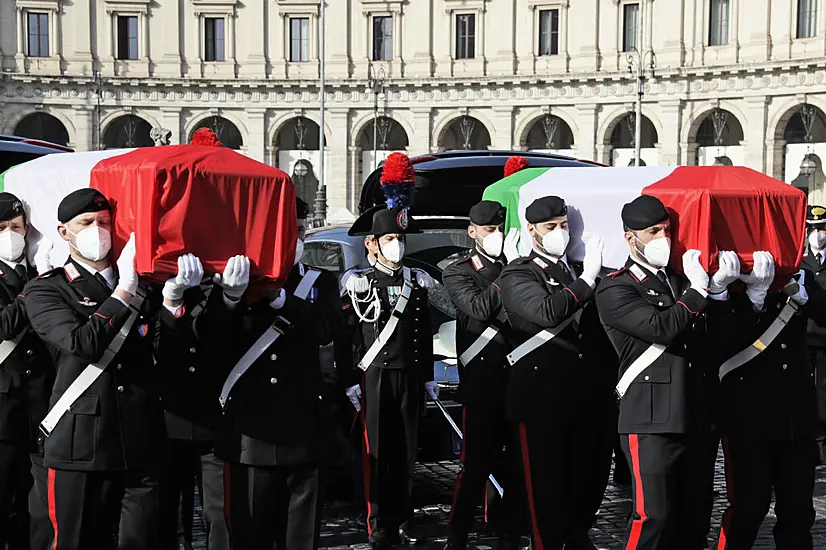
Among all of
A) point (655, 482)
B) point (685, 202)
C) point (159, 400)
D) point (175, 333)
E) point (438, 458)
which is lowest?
point (438, 458)

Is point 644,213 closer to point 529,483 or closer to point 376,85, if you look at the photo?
point 529,483

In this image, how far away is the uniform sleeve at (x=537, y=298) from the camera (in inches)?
207

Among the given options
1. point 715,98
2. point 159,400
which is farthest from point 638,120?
point 159,400

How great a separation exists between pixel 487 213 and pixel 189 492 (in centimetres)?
219

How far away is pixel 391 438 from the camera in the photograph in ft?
21.8

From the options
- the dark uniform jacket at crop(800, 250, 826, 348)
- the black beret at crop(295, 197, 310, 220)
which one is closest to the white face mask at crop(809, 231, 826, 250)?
the dark uniform jacket at crop(800, 250, 826, 348)

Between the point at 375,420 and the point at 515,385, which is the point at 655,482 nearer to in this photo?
the point at 515,385

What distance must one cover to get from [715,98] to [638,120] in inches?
211

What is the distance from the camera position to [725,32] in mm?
40906

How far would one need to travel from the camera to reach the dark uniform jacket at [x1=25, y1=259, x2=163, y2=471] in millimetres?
4625

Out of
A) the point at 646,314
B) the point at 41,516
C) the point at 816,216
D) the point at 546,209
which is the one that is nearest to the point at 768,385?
A: the point at 646,314


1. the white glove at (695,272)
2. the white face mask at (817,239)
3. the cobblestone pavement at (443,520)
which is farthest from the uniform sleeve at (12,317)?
the white face mask at (817,239)

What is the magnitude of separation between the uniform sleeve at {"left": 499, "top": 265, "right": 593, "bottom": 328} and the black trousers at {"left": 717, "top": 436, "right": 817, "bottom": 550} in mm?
960

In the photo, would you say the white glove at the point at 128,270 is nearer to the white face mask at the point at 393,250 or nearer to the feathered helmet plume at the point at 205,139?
the feathered helmet plume at the point at 205,139
